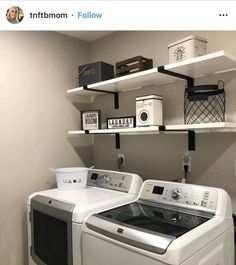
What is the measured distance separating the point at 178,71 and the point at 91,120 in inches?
37.5

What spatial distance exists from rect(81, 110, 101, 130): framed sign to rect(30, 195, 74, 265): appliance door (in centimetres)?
79

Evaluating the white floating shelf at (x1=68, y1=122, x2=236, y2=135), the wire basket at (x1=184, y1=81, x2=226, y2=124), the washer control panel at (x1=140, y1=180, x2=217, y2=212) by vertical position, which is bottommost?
the washer control panel at (x1=140, y1=180, x2=217, y2=212)

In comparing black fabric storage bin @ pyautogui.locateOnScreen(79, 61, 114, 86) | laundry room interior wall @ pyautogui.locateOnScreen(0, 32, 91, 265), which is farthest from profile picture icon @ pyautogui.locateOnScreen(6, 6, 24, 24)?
black fabric storage bin @ pyautogui.locateOnScreen(79, 61, 114, 86)

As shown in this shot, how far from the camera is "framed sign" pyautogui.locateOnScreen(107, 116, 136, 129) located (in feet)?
6.40

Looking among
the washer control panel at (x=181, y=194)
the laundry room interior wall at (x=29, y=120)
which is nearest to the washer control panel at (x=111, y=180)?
the washer control panel at (x=181, y=194)

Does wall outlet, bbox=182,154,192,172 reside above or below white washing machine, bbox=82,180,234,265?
above

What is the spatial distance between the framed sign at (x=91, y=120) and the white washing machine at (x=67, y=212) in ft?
1.47

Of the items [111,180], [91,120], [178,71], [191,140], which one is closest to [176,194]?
[191,140]

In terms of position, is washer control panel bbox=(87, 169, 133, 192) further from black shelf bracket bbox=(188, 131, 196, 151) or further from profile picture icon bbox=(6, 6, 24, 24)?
profile picture icon bbox=(6, 6, 24, 24)

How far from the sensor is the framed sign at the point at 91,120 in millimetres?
2300

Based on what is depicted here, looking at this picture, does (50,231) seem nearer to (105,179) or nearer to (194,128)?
(105,179)

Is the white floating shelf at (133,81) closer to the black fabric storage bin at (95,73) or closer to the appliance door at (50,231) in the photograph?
the black fabric storage bin at (95,73)

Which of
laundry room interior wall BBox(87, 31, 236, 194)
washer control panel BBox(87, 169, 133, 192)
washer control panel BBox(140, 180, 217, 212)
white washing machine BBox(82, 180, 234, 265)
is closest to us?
white washing machine BBox(82, 180, 234, 265)

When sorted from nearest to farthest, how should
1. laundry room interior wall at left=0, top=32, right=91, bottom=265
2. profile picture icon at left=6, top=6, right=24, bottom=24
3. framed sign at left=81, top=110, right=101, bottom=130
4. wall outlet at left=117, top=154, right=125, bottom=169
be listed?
1. profile picture icon at left=6, top=6, right=24, bottom=24
2. laundry room interior wall at left=0, top=32, right=91, bottom=265
3. framed sign at left=81, top=110, right=101, bottom=130
4. wall outlet at left=117, top=154, right=125, bottom=169
